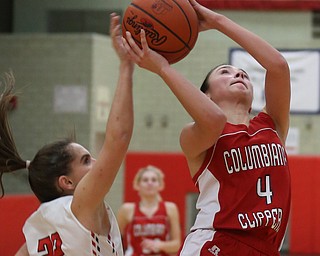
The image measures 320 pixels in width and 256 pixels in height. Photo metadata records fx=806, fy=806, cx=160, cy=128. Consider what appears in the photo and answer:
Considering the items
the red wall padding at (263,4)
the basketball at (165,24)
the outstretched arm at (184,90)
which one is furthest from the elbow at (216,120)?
the red wall padding at (263,4)

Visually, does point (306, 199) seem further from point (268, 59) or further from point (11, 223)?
point (268, 59)

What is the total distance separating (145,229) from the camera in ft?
24.0

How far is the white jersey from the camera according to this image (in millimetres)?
3016

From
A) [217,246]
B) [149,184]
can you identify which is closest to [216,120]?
[217,246]

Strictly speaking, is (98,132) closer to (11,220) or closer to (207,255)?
(11,220)

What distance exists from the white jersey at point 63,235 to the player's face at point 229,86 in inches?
25.4

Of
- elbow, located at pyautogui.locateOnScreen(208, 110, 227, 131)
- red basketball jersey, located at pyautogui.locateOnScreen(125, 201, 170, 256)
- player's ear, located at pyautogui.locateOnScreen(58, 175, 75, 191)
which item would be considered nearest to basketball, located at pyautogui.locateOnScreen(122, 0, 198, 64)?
elbow, located at pyautogui.locateOnScreen(208, 110, 227, 131)

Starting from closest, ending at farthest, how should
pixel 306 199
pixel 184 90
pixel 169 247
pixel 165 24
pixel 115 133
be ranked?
pixel 115 133 → pixel 184 90 → pixel 165 24 → pixel 169 247 → pixel 306 199

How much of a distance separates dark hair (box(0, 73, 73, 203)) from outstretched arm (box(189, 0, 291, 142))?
2.51 feet

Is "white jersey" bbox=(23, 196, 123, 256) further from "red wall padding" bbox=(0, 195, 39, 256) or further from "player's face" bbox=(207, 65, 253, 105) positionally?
"red wall padding" bbox=(0, 195, 39, 256)

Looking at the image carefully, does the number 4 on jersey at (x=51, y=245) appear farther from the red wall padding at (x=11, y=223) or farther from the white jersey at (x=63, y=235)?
the red wall padding at (x=11, y=223)

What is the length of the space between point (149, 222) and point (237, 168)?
4.28 meters

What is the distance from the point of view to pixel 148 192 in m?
7.50

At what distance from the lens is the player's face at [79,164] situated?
128 inches
